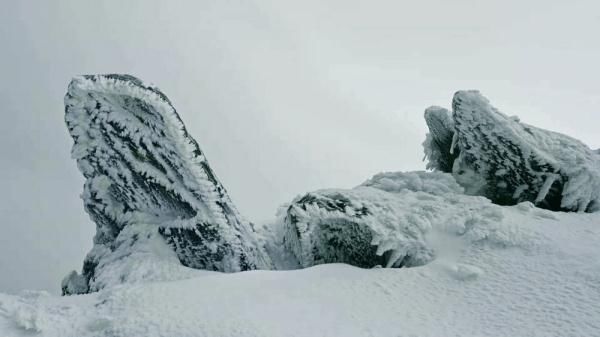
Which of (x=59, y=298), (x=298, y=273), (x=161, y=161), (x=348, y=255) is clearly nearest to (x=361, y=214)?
(x=348, y=255)

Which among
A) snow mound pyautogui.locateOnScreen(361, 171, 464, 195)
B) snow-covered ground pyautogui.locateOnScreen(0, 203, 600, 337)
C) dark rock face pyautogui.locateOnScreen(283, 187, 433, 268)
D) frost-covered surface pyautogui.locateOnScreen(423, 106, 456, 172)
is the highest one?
frost-covered surface pyautogui.locateOnScreen(423, 106, 456, 172)

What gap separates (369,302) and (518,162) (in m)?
5.63

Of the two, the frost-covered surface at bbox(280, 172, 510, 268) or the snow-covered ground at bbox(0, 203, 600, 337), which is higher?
the frost-covered surface at bbox(280, 172, 510, 268)

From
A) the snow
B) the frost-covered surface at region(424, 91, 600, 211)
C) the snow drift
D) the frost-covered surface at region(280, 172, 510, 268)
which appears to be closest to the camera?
the snow

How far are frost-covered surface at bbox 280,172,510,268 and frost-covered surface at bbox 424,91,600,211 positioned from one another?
4.98ft

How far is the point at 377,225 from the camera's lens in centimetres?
766

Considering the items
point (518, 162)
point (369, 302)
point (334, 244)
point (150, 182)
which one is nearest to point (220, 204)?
point (150, 182)

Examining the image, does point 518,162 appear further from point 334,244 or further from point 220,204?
point 220,204

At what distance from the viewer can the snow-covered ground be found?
5.13 m

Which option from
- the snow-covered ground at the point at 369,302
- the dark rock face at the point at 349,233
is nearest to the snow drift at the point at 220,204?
the dark rock face at the point at 349,233

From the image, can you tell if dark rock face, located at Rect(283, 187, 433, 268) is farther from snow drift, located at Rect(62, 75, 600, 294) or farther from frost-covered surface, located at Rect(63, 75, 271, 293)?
frost-covered surface, located at Rect(63, 75, 271, 293)

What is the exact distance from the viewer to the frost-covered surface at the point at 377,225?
291 inches

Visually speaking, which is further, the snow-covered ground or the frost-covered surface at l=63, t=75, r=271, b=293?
the frost-covered surface at l=63, t=75, r=271, b=293

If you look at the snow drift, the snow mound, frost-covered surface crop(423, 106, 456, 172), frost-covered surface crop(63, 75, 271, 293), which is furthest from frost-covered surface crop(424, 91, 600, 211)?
frost-covered surface crop(63, 75, 271, 293)
